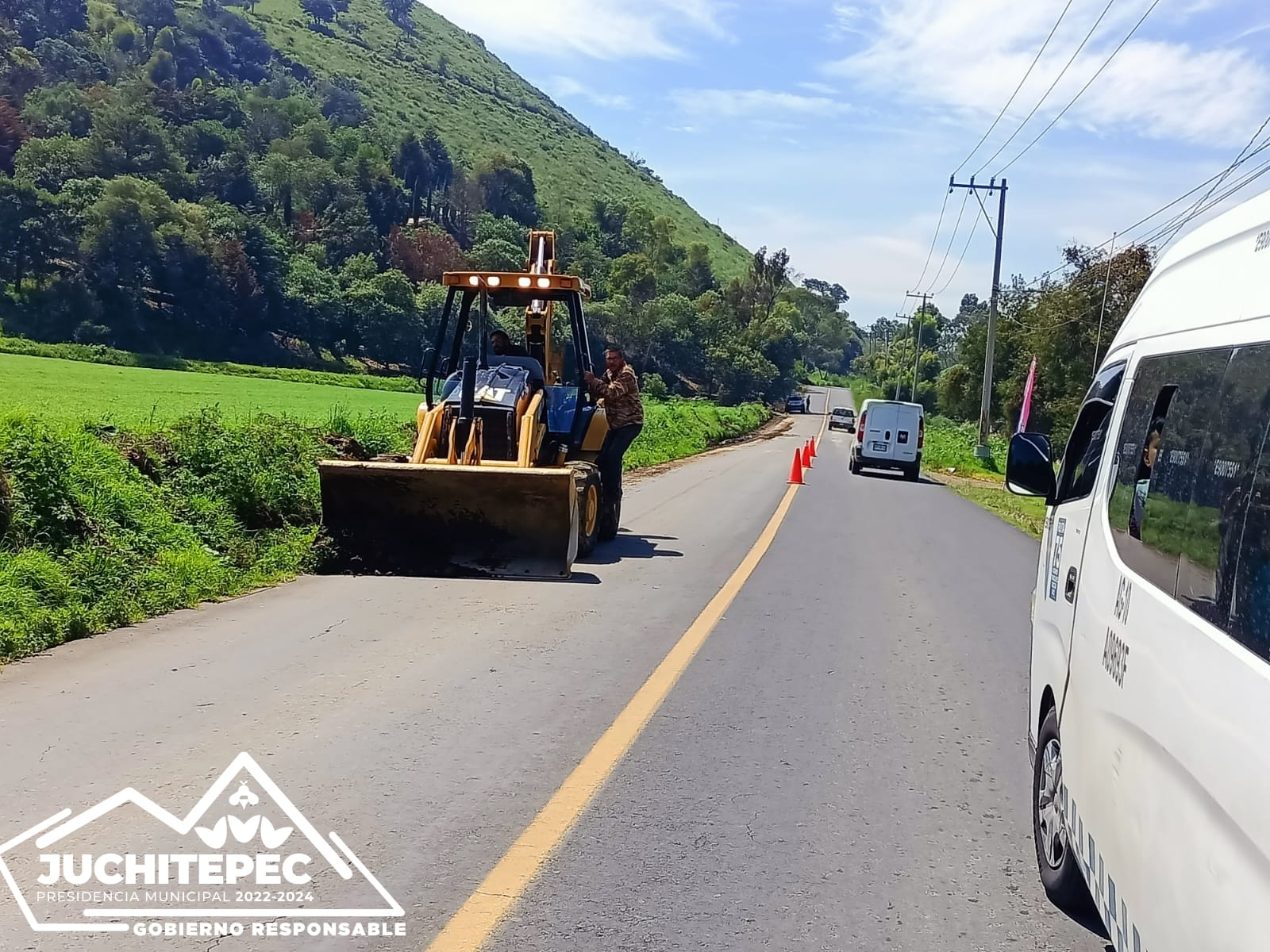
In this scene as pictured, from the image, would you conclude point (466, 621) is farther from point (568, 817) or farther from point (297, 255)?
point (297, 255)

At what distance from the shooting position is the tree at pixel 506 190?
13112cm

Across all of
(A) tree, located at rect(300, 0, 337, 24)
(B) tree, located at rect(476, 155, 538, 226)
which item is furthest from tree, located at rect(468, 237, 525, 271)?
(A) tree, located at rect(300, 0, 337, 24)

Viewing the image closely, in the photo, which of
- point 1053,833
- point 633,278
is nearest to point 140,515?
point 1053,833

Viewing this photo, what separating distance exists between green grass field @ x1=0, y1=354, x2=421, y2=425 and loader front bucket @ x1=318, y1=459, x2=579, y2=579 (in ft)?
43.3

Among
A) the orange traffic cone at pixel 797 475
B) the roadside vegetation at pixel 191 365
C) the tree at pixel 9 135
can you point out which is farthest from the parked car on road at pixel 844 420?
the tree at pixel 9 135

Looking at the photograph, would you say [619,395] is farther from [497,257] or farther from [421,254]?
[421,254]

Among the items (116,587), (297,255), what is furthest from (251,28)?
(116,587)

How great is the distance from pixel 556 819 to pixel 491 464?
24.3 feet

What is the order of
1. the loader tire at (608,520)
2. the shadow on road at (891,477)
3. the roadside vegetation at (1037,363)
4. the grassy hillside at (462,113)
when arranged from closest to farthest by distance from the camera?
the loader tire at (608,520)
the shadow on road at (891,477)
the roadside vegetation at (1037,363)
the grassy hillside at (462,113)

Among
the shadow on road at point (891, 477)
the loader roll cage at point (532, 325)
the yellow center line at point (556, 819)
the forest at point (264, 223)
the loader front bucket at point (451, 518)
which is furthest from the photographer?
the forest at point (264, 223)

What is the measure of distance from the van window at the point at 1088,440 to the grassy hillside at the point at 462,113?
444 feet

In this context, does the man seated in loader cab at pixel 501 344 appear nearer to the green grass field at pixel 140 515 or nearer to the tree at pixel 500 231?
the green grass field at pixel 140 515

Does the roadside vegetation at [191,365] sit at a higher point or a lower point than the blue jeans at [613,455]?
lower

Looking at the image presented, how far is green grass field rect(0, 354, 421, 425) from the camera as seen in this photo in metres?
29.6
